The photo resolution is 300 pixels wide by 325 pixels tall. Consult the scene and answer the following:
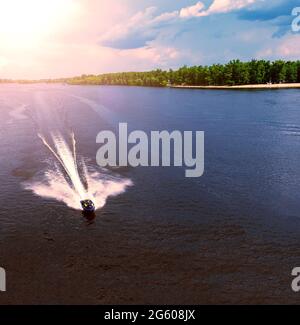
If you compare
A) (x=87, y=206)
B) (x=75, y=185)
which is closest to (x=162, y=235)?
(x=87, y=206)

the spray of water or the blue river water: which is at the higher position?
the spray of water

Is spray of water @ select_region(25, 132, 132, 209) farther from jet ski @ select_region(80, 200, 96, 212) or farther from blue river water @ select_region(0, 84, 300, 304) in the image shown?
jet ski @ select_region(80, 200, 96, 212)

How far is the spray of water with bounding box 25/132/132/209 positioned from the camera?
36.4 meters

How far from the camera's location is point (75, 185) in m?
39.4

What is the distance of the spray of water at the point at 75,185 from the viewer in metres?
36.4

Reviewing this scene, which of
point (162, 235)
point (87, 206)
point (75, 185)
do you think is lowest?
point (162, 235)

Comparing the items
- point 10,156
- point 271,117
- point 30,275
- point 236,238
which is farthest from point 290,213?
point 271,117

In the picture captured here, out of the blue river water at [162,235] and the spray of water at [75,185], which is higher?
the spray of water at [75,185]

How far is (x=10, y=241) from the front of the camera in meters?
28.9

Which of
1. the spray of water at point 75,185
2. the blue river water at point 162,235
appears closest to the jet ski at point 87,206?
the blue river water at point 162,235

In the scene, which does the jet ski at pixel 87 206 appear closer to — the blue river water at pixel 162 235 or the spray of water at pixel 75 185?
the blue river water at pixel 162 235

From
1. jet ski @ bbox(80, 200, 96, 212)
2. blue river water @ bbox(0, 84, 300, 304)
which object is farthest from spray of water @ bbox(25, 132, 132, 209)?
jet ski @ bbox(80, 200, 96, 212)

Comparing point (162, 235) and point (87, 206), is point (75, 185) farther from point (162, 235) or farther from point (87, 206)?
point (162, 235)
